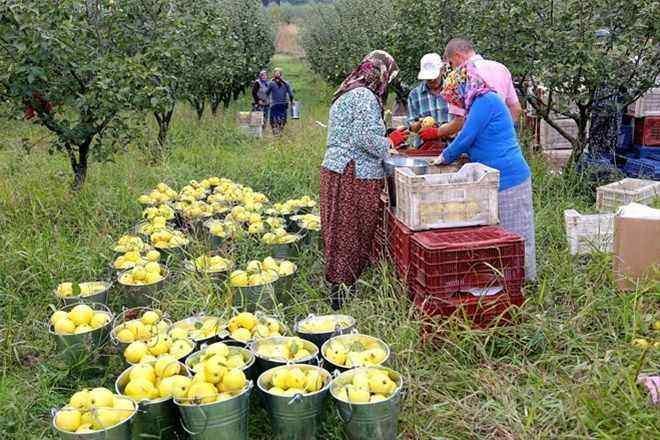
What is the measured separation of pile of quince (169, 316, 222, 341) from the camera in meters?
3.01

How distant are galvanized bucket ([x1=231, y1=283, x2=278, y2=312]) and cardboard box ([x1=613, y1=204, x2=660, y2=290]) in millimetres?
2015

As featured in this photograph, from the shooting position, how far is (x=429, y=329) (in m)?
3.43

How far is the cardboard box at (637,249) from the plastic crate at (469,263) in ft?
2.85

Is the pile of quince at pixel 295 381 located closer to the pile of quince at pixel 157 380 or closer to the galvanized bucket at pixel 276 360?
the galvanized bucket at pixel 276 360

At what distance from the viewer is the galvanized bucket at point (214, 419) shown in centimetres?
235

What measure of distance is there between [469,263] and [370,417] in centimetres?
123

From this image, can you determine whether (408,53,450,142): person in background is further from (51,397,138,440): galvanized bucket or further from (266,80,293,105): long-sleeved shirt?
(266,80,293,105): long-sleeved shirt

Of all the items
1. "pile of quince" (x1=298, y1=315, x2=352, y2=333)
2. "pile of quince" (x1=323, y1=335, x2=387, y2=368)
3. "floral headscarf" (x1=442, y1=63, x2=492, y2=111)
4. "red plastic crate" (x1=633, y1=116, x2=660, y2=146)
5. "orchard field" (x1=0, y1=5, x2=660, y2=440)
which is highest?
"floral headscarf" (x1=442, y1=63, x2=492, y2=111)

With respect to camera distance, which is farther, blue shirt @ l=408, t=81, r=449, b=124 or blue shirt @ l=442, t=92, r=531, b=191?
blue shirt @ l=408, t=81, r=449, b=124

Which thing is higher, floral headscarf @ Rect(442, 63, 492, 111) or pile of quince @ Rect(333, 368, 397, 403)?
floral headscarf @ Rect(442, 63, 492, 111)

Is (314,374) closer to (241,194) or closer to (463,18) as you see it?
(241,194)

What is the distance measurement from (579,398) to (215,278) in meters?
2.10

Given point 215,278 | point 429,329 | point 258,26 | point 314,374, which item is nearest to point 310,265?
point 215,278

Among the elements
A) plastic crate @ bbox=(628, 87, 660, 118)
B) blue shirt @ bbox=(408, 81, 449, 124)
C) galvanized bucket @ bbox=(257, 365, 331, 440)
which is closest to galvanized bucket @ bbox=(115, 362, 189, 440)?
galvanized bucket @ bbox=(257, 365, 331, 440)
